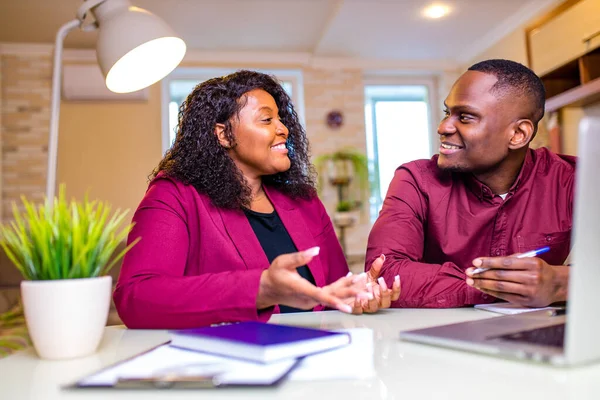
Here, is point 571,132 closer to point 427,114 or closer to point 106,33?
point 427,114

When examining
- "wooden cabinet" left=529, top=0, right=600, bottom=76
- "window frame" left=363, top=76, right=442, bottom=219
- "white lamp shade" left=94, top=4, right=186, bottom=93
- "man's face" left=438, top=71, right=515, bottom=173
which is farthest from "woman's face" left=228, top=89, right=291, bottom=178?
"window frame" left=363, top=76, right=442, bottom=219

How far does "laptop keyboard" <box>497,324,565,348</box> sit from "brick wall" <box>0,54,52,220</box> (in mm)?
4974

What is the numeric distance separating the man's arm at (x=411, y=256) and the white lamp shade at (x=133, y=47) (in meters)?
0.76

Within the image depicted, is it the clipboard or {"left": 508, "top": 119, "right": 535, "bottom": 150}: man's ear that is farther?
{"left": 508, "top": 119, "right": 535, "bottom": 150}: man's ear

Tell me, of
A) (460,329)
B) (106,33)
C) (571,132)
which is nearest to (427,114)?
(571,132)

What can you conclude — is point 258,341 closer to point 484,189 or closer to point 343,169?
point 484,189

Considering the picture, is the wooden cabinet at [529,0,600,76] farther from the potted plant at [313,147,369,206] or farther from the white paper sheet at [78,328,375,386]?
the white paper sheet at [78,328,375,386]

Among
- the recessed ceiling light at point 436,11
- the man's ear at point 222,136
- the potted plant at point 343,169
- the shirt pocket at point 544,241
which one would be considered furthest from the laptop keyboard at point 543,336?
the potted plant at point 343,169

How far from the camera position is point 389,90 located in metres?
5.96

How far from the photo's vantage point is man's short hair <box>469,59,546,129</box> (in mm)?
1637

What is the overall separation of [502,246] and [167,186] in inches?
35.6

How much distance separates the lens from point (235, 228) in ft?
4.60

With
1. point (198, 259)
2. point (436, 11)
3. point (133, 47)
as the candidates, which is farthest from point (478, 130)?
point (436, 11)

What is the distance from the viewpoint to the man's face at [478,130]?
162 cm
